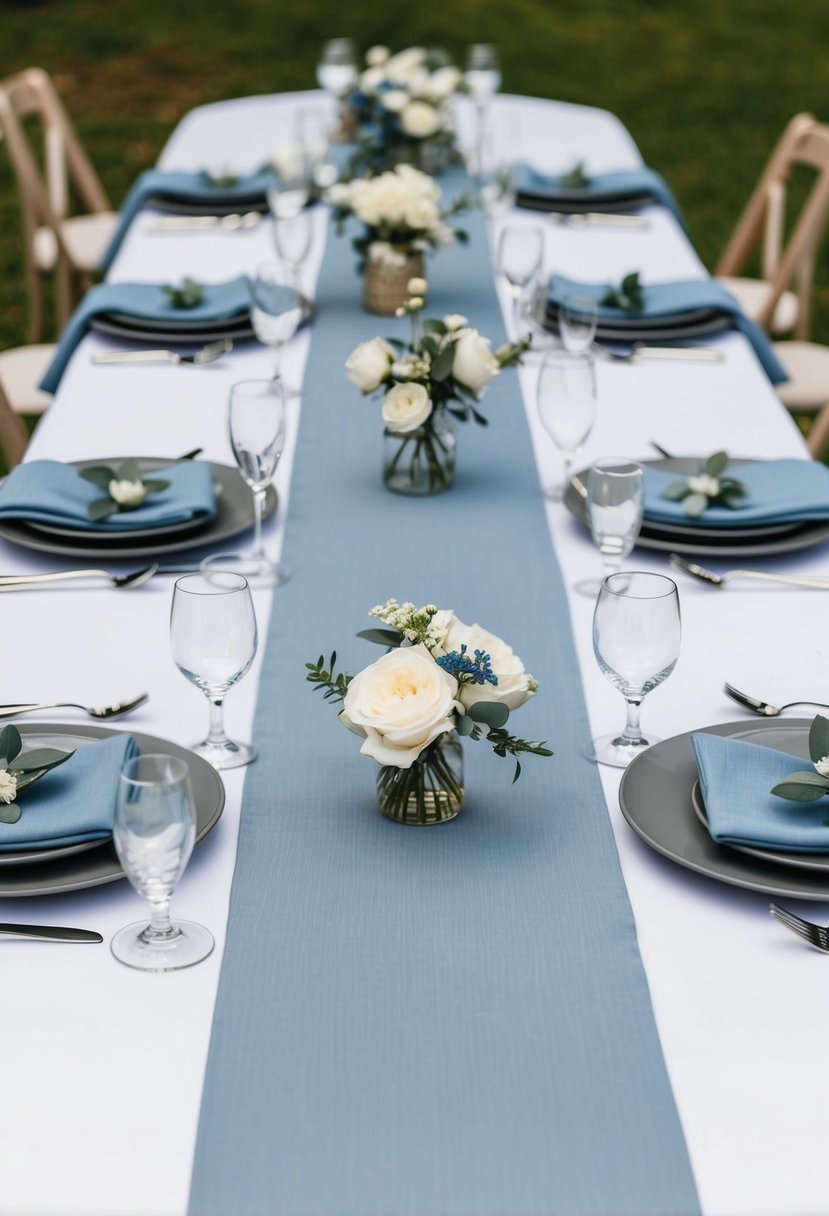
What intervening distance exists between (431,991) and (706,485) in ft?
3.31

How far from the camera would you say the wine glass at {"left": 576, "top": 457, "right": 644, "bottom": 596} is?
1.79 metres

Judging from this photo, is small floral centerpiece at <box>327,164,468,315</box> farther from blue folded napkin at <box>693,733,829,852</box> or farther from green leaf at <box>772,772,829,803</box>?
green leaf at <box>772,772,829,803</box>

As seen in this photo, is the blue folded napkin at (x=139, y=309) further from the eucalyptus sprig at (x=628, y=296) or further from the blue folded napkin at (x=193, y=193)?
the blue folded napkin at (x=193, y=193)

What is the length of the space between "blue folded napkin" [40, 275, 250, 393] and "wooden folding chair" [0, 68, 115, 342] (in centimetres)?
146

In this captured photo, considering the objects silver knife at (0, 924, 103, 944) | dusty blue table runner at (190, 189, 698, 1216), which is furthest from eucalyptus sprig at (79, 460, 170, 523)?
silver knife at (0, 924, 103, 944)

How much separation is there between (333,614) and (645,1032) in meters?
0.80

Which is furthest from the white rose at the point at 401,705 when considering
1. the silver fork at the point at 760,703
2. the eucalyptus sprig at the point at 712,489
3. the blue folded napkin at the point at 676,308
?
the blue folded napkin at the point at 676,308

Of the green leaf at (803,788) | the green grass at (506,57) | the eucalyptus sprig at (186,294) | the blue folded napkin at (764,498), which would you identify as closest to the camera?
the green leaf at (803,788)

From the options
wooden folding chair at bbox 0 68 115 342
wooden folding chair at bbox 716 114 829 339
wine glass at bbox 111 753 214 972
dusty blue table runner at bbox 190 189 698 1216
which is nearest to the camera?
dusty blue table runner at bbox 190 189 698 1216

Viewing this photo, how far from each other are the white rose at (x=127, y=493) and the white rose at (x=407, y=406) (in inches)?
13.1

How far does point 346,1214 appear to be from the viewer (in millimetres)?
1019

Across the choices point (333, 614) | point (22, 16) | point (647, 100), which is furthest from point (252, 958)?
point (22, 16)

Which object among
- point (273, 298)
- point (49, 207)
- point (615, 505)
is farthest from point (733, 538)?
point (49, 207)

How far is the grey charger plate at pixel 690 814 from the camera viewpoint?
1.32 m
